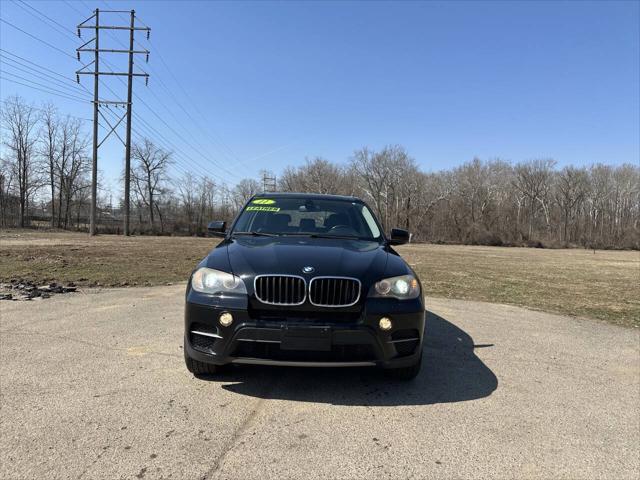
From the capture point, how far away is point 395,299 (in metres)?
3.29

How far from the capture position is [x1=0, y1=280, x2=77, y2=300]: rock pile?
743 cm

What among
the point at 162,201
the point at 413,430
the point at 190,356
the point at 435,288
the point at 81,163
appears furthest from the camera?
the point at 162,201

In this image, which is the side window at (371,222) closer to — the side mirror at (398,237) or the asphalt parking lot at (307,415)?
the side mirror at (398,237)

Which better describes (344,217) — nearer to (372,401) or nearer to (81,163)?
(372,401)

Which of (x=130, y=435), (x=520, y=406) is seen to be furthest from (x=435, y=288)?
(x=130, y=435)

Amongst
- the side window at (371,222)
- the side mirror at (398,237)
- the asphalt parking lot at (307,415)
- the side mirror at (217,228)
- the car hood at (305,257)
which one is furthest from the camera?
the side mirror at (217,228)

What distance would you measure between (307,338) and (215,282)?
850mm

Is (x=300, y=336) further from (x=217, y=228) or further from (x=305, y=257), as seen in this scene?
(x=217, y=228)

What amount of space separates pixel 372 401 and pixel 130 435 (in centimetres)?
171

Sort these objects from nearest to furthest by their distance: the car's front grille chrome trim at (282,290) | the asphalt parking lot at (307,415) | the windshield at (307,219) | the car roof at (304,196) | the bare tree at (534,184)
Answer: the asphalt parking lot at (307,415) < the car's front grille chrome trim at (282,290) < the windshield at (307,219) < the car roof at (304,196) < the bare tree at (534,184)

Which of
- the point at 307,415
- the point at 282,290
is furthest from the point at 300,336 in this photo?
the point at 307,415

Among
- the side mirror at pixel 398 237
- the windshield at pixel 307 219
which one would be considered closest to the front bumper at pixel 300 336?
the windshield at pixel 307 219

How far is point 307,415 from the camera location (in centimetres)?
305

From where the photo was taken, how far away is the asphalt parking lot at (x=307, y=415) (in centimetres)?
247
